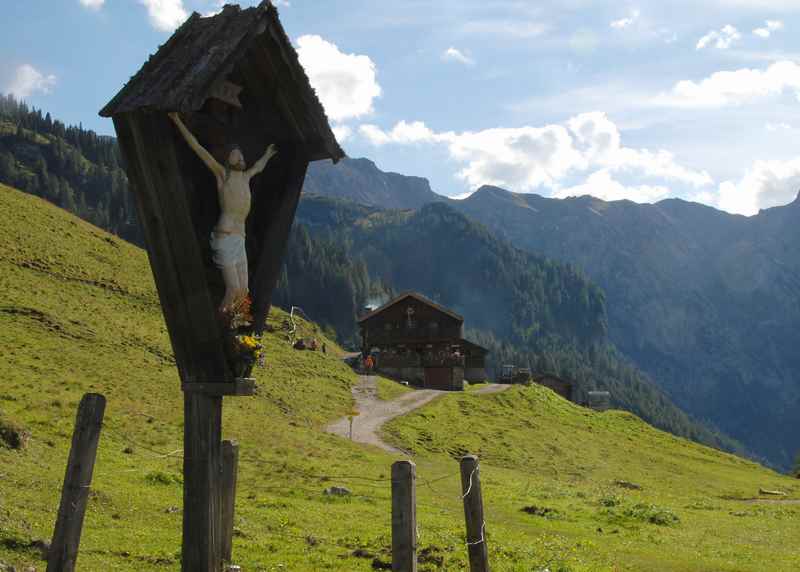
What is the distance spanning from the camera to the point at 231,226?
31.6ft

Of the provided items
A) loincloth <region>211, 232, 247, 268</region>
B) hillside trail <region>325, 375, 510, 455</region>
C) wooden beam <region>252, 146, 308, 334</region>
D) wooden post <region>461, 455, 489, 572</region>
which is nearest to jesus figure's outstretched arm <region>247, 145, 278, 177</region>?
wooden beam <region>252, 146, 308, 334</region>

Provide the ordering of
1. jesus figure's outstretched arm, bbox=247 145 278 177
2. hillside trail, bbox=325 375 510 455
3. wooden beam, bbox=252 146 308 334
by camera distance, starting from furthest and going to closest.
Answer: hillside trail, bbox=325 375 510 455
wooden beam, bbox=252 146 308 334
jesus figure's outstretched arm, bbox=247 145 278 177

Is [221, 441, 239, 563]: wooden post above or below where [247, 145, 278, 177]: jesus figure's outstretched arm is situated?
below

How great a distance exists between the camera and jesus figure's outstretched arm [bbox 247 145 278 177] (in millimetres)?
10047

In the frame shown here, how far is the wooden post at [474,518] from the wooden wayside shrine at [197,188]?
3178 mm

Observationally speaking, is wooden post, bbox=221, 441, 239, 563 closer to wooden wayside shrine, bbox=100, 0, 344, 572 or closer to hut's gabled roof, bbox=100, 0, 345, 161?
wooden wayside shrine, bbox=100, 0, 344, 572

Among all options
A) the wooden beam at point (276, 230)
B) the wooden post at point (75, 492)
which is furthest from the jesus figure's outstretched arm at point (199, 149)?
the wooden post at point (75, 492)

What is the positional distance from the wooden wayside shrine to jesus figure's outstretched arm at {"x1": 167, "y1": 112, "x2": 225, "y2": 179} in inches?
3.6

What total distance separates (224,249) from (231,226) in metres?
0.29

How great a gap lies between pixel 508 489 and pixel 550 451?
71.0 feet

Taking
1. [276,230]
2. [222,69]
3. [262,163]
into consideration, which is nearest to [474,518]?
[276,230]

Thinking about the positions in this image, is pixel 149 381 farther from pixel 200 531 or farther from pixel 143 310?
pixel 200 531

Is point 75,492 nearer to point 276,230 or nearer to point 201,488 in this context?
point 201,488

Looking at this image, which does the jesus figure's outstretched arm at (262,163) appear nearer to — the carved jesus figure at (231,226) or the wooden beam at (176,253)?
the carved jesus figure at (231,226)
